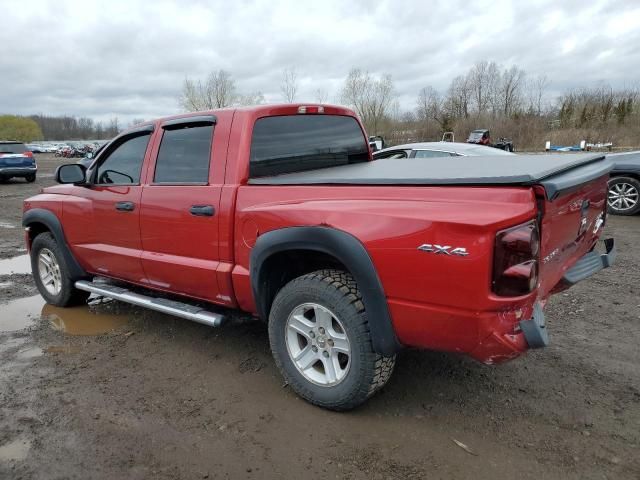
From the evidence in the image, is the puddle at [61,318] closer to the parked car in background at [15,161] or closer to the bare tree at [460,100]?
the parked car in background at [15,161]

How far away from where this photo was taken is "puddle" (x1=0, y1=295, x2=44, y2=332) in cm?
480

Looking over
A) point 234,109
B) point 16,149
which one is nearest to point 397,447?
point 234,109

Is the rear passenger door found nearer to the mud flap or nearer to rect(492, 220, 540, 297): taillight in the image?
rect(492, 220, 540, 297): taillight

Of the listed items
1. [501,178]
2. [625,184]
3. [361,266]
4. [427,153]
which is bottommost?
[625,184]

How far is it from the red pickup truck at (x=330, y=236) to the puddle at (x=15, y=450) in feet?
4.10

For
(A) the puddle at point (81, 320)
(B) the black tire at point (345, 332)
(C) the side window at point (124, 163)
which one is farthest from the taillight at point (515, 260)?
(A) the puddle at point (81, 320)

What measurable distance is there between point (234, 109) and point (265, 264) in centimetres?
121

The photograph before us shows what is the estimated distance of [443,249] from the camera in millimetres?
2439

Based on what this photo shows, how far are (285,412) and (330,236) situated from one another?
1.19 m

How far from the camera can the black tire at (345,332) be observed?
286cm

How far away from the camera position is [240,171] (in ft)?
11.2

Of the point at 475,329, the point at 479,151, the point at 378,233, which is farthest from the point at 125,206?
the point at 479,151

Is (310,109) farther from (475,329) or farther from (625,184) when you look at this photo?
(625,184)

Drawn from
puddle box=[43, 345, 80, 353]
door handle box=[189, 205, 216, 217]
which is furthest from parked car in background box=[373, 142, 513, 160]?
puddle box=[43, 345, 80, 353]
